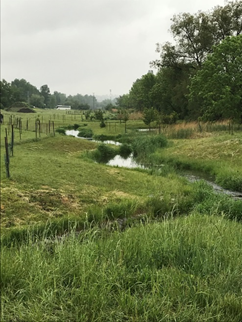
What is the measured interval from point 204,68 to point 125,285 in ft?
105

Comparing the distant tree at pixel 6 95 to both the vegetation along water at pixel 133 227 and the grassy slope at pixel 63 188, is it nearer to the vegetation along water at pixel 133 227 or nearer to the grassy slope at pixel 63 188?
the vegetation along water at pixel 133 227

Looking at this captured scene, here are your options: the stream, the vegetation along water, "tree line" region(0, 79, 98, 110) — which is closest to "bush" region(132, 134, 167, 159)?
the vegetation along water

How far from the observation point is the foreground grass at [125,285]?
114 inches

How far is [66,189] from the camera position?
12484 millimetres

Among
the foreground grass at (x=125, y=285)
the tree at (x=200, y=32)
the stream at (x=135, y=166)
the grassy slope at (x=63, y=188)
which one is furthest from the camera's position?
the tree at (x=200, y=32)

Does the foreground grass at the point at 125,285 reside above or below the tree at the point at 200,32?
below

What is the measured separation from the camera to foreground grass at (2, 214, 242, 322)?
9.53 ft

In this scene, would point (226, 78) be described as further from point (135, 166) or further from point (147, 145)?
point (135, 166)

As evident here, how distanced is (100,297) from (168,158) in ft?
65.9

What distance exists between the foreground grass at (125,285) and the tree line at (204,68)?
26964 millimetres

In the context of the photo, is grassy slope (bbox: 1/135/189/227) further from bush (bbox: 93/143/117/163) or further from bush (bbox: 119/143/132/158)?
bush (bbox: 119/143/132/158)

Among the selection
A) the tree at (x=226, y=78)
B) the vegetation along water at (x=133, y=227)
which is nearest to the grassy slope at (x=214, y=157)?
the vegetation along water at (x=133, y=227)

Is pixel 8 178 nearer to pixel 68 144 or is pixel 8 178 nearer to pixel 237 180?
pixel 237 180

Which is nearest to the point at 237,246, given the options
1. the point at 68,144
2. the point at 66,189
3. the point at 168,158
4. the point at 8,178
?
the point at 66,189
